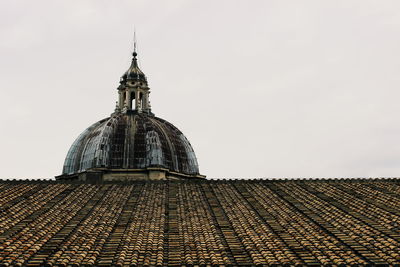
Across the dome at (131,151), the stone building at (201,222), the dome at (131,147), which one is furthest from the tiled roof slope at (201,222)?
the dome at (131,147)

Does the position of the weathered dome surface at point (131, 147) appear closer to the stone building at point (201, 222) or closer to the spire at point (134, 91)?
the spire at point (134, 91)

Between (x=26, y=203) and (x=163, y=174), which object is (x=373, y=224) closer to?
(x=26, y=203)

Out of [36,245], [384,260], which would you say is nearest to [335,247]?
[384,260]

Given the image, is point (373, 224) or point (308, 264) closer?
point (308, 264)

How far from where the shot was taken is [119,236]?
13.4 m

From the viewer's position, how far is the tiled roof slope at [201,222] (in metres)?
12.1

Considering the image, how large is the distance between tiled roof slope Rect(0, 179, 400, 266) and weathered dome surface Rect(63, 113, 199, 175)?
1642cm

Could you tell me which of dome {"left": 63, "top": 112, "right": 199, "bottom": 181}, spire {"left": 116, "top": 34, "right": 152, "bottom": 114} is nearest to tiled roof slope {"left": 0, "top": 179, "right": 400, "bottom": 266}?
dome {"left": 63, "top": 112, "right": 199, "bottom": 181}

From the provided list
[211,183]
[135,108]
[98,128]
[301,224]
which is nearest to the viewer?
[301,224]

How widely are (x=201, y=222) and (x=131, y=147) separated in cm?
2245

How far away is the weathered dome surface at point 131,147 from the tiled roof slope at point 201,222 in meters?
16.4

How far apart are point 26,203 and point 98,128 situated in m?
21.6

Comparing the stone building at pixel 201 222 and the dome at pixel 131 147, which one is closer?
the stone building at pixel 201 222

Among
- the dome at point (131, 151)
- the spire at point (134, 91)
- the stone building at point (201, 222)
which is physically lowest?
the stone building at point (201, 222)
